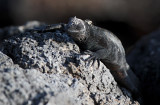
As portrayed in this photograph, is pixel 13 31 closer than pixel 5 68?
No

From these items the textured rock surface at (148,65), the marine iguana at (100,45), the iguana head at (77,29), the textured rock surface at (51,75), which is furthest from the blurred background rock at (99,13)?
the textured rock surface at (51,75)

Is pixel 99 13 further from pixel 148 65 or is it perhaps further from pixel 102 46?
pixel 102 46

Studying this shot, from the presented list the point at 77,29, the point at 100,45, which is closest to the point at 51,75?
the point at 77,29

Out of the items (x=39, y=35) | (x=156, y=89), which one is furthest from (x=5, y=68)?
(x=156, y=89)

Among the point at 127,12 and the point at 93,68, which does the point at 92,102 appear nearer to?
the point at 93,68

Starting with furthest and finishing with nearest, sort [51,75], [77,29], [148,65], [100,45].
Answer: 1. [148,65]
2. [100,45]
3. [77,29]
4. [51,75]

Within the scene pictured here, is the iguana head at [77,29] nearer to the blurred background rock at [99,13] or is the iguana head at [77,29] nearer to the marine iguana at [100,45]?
the marine iguana at [100,45]

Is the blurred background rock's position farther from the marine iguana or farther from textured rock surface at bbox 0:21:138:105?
textured rock surface at bbox 0:21:138:105
